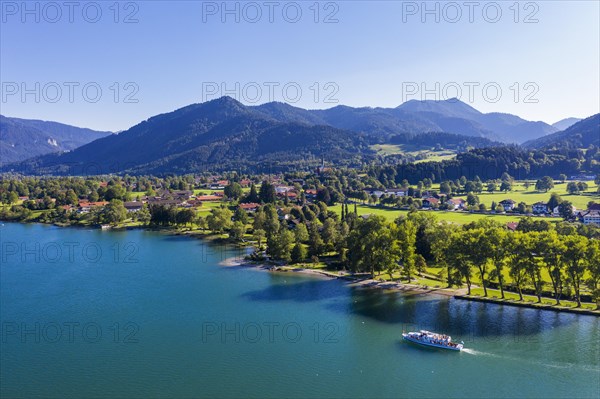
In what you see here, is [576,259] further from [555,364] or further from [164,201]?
[164,201]

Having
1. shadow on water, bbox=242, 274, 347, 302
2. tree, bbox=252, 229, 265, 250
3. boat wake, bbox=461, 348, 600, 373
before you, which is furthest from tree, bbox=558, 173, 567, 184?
boat wake, bbox=461, 348, 600, 373

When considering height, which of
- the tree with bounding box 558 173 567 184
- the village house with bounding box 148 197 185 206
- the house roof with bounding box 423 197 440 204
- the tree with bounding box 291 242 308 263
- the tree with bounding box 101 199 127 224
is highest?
the tree with bounding box 558 173 567 184

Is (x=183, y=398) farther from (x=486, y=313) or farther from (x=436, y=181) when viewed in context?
(x=436, y=181)

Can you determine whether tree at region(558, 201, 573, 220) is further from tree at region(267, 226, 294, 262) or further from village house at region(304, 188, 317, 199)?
village house at region(304, 188, 317, 199)

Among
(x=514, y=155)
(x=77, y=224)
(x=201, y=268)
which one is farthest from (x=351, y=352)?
(x=514, y=155)

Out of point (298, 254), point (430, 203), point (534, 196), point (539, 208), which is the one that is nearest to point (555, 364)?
point (298, 254)

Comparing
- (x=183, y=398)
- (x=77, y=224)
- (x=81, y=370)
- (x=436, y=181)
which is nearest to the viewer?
(x=183, y=398)

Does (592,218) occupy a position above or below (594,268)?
above
